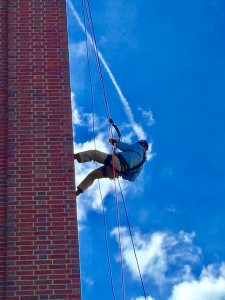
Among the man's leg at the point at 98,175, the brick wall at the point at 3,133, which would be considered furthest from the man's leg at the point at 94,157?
the brick wall at the point at 3,133

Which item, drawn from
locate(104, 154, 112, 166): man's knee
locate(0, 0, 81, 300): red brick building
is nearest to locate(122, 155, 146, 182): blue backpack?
locate(104, 154, 112, 166): man's knee

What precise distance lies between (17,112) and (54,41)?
4.51 ft

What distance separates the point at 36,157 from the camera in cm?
705

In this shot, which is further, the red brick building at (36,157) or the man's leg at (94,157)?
the man's leg at (94,157)

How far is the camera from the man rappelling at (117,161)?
8.18m

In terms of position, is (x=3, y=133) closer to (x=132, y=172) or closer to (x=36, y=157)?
(x=36, y=157)

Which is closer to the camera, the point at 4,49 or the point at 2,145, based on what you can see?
the point at 2,145

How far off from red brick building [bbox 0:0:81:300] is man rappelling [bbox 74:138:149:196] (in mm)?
969

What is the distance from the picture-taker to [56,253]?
636 cm

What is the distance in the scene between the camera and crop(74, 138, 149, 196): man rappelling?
818 cm

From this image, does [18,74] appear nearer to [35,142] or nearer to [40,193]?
[35,142]

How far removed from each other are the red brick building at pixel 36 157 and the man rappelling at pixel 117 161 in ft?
3.18

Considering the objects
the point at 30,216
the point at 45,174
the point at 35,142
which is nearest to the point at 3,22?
the point at 35,142

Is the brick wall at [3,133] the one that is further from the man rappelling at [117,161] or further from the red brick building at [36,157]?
the man rappelling at [117,161]
